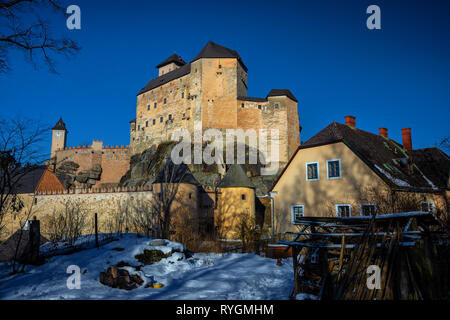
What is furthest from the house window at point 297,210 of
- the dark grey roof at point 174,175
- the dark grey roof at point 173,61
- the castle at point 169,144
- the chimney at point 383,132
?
the dark grey roof at point 173,61

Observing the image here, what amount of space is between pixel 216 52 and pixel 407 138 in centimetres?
3723

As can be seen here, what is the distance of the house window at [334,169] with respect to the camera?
17684mm

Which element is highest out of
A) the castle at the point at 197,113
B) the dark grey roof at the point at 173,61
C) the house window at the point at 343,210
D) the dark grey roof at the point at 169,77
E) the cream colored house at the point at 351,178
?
the dark grey roof at the point at 173,61

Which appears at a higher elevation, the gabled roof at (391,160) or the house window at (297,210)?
the gabled roof at (391,160)

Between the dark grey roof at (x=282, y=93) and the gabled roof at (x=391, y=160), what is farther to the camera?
the dark grey roof at (x=282, y=93)

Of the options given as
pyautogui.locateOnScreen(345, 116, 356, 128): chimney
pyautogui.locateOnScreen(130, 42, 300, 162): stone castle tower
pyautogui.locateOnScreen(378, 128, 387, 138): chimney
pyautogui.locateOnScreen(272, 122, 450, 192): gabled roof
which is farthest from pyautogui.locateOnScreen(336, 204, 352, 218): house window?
pyautogui.locateOnScreen(130, 42, 300, 162): stone castle tower

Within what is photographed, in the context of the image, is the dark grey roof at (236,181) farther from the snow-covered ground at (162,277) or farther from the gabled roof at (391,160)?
the snow-covered ground at (162,277)

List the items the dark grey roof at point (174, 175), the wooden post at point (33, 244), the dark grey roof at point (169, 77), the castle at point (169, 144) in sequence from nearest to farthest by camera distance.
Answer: the wooden post at point (33, 244) < the dark grey roof at point (174, 175) < the castle at point (169, 144) < the dark grey roof at point (169, 77)

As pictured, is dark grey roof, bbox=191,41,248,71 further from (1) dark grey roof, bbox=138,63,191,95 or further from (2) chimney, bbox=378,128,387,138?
(2) chimney, bbox=378,128,387,138

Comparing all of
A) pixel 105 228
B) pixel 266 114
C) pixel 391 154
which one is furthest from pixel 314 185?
pixel 266 114

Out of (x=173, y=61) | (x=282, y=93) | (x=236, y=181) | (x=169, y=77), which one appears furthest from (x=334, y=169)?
(x=173, y=61)
